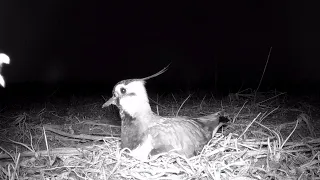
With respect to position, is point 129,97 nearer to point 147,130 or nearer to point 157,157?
point 147,130

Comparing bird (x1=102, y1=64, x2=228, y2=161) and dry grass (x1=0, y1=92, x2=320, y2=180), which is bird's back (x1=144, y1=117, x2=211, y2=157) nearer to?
bird (x1=102, y1=64, x2=228, y2=161)

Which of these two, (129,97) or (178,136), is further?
(129,97)

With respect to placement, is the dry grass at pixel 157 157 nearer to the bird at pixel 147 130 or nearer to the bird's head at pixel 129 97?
the bird at pixel 147 130

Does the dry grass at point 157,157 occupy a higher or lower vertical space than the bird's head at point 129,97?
lower

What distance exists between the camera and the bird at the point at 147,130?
9.27ft

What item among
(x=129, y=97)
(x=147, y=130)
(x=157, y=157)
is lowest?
(x=157, y=157)

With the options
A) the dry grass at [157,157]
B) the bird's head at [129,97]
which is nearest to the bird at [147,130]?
the bird's head at [129,97]

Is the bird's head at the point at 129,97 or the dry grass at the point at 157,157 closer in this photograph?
the dry grass at the point at 157,157

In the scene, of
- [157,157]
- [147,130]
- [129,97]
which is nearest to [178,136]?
[147,130]

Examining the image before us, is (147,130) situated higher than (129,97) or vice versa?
(129,97)

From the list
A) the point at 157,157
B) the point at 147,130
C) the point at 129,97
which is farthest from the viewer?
the point at 129,97

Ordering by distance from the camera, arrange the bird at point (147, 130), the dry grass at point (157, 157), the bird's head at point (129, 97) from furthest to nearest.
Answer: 1. the bird's head at point (129, 97)
2. the bird at point (147, 130)
3. the dry grass at point (157, 157)

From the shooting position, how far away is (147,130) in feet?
9.80

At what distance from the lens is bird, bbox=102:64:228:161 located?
2826mm
